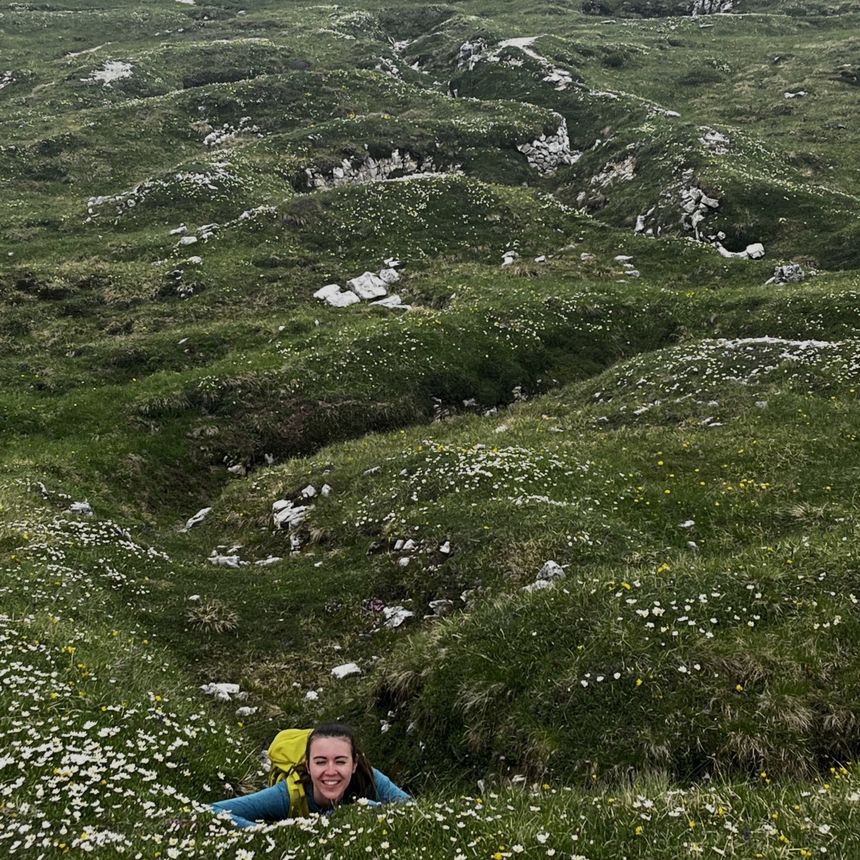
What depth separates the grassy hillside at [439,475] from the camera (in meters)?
8.79

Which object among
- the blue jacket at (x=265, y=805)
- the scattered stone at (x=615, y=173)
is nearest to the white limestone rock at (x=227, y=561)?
the blue jacket at (x=265, y=805)

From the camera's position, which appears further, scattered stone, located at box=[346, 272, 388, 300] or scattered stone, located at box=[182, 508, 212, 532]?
scattered stone, located at box=[346, 272, 388, 300]

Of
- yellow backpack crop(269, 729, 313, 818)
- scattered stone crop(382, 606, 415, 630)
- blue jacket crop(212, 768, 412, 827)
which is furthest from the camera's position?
scattered stone crop(382, 606, 415, 630)

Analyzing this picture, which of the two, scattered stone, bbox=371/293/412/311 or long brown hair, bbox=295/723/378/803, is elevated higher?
long brown hair, bbox=295/723/378/803

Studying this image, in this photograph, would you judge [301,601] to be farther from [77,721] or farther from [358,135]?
[358,135]

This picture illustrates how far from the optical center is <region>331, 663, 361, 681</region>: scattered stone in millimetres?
13781

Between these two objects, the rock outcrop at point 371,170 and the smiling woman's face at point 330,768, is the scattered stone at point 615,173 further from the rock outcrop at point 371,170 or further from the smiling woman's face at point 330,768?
the smiling woman's face at point 330,768

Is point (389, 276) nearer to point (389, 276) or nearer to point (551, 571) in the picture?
point (389, 276)

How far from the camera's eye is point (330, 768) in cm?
787

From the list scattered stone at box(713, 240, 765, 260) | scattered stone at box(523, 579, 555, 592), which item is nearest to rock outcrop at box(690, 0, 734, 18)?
scattered stone at box(713, 240, 765, 260)

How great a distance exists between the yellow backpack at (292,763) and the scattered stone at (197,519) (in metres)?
13.8

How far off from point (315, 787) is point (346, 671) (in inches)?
233

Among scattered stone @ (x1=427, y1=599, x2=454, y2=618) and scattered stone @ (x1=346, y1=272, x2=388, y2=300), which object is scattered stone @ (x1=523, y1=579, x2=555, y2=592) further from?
scattered stone @ (x1=346, y1=272, x2=388, y2=300)

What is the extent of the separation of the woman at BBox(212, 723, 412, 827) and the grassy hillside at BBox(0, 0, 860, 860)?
513 mm
